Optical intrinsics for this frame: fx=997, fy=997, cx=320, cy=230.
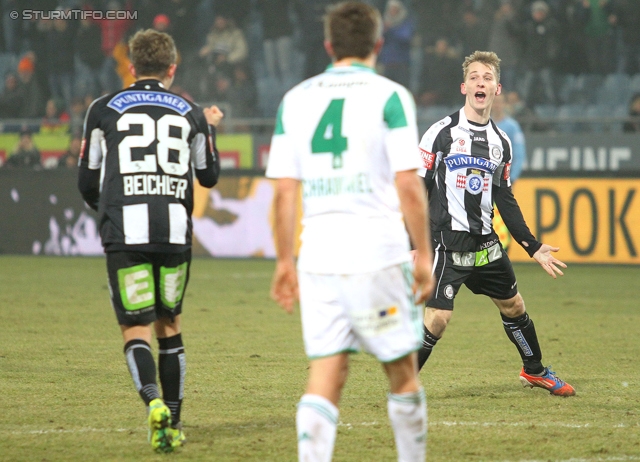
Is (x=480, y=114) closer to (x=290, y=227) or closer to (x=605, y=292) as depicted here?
(x=290, y=227)

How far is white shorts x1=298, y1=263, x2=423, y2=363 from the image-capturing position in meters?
3.80

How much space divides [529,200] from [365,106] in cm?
1123

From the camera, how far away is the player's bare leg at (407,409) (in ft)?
12.7

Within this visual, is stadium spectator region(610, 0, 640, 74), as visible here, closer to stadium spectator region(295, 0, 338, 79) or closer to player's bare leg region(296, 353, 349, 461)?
stadium spectator region(295, 0, 338, 79)

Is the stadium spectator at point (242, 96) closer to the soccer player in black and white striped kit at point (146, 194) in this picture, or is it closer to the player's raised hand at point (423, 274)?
the soccer player in black and white striped kit at point (146, 194)

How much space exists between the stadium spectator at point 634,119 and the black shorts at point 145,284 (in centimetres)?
1288

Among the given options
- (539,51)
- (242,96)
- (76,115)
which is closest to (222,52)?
(242,96)

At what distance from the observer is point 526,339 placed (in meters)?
6.58

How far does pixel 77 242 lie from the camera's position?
632 inches

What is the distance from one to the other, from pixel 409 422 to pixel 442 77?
1538 centimetres

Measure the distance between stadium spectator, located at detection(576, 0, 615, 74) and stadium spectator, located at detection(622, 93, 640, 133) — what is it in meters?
1.64

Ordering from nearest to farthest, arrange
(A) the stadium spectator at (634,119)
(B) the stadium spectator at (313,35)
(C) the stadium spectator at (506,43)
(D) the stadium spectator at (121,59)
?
(A) the stadium spectator at (634,119) < (C) the stadium spectator at (506,43) < (B) the stadium spectator at (313,35) < (D) the stadium spectator at (121,59)

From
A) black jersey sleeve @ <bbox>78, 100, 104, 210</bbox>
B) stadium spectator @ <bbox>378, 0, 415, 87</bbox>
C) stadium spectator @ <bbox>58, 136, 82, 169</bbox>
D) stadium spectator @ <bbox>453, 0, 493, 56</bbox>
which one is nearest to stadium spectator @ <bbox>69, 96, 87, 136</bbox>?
stadium spectator @ <bbox>58, 136, 82, 169</bbox>

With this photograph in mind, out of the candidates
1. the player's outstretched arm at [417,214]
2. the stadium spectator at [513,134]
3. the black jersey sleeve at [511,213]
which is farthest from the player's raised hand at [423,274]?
the stadium spectator at [513,134]
